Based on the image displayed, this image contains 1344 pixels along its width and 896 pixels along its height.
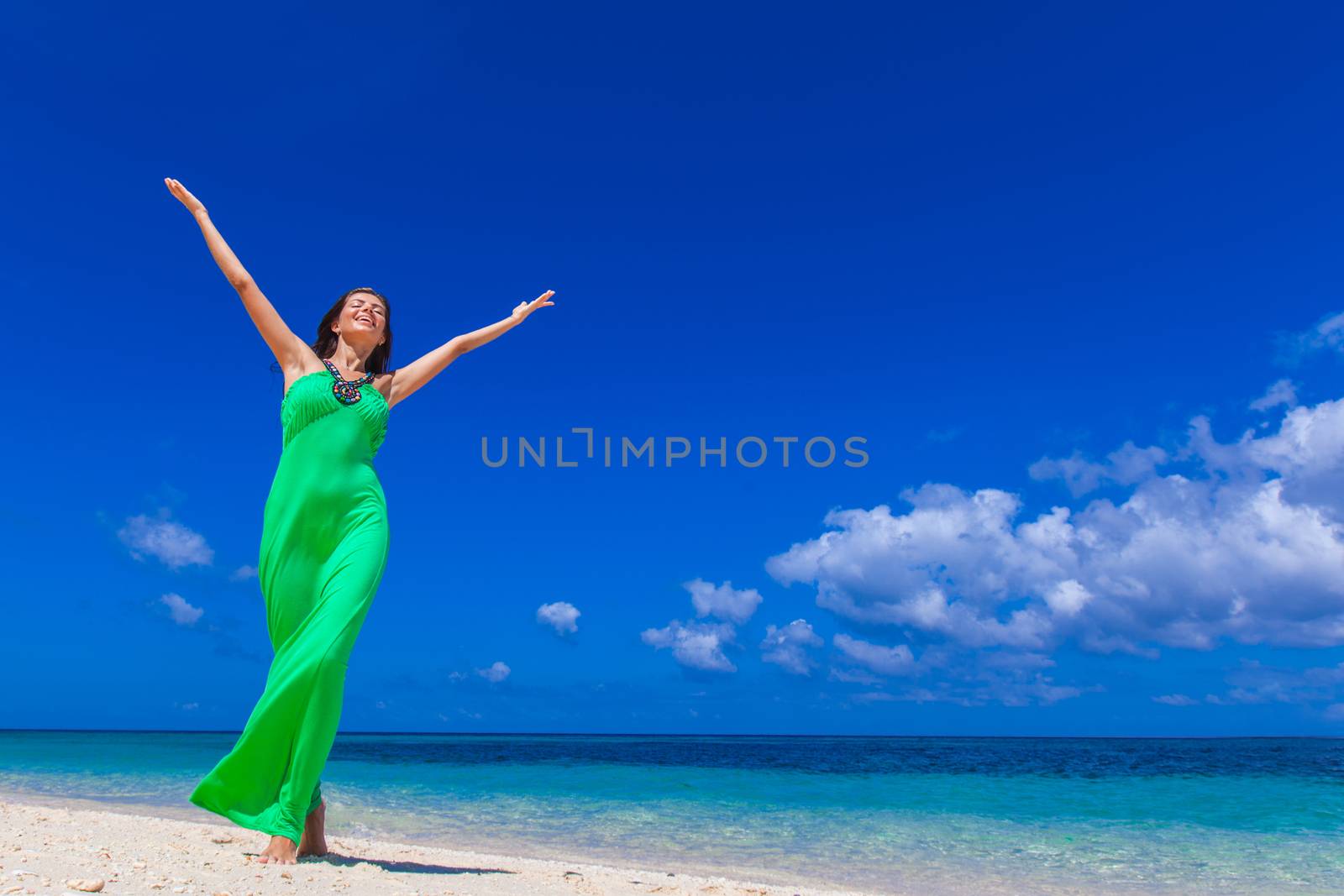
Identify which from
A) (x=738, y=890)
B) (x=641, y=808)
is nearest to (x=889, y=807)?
(x=641, y=808)

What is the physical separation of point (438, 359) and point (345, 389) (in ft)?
2.32

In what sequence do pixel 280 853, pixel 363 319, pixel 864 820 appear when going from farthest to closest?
pixel 864 820
pixel 363 319
pixel 280 853

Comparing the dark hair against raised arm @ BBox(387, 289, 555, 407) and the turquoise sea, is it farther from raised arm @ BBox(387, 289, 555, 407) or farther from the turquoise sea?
the turquoise sea

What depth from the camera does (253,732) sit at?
4.86 meters

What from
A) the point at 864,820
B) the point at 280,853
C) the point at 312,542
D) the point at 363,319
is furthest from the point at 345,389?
the point at 864,820

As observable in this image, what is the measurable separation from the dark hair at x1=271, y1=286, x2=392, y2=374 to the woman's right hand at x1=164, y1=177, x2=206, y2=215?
96 centimetres

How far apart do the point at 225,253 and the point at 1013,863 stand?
9714 mm

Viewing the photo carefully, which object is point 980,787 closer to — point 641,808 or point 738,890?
point 641,808

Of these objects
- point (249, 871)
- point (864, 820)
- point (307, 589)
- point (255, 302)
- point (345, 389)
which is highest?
point (255, 302)

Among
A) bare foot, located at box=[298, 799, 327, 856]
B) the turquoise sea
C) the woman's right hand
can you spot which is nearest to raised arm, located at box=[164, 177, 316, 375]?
the woman's right hand

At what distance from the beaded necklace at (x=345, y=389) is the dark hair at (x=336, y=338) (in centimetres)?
30

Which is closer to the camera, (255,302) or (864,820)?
(255,302)

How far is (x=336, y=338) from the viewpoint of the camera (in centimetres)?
601

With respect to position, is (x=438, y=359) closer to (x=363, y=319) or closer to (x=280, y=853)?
(x=363, y=319)
